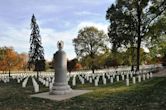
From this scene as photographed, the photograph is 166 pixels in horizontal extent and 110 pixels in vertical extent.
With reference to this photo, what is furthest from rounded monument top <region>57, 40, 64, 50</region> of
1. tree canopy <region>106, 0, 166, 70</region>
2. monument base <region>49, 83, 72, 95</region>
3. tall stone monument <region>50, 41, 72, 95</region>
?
tree canopy <region>106, 0, 166, 70</region>

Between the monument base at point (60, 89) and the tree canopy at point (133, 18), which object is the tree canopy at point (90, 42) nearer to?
the tree canopy at point (133, 18)

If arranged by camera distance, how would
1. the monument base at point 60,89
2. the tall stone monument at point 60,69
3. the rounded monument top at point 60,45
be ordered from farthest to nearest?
the rounded monument top at point 60,45 < the tall stone monument at point 60,69 < the monument base at point 60,89

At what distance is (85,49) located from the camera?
62781 millimetres

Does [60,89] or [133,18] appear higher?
[133,18]

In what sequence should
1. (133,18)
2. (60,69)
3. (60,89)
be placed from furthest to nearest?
(133,18) < (60,69) < (60,89)

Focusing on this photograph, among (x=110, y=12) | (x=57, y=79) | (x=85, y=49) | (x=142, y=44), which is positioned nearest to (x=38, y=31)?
(x=85, y=49)

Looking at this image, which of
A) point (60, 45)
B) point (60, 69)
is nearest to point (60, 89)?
point (60, 69)

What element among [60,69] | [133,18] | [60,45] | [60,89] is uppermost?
[133,18]

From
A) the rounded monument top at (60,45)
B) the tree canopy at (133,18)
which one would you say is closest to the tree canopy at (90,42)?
the tree canopy at (133,18)

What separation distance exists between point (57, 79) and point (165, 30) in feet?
90.3

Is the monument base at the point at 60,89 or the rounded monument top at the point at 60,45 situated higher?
the rounded monument top at the point at 60,45

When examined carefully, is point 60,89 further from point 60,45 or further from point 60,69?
point 60,45

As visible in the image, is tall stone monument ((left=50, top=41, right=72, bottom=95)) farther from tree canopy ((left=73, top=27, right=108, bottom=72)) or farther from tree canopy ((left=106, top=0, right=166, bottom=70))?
tree canopy ((left=73, top=27, right=108, bottom=72))

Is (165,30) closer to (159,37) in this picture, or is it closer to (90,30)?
(159,37)
